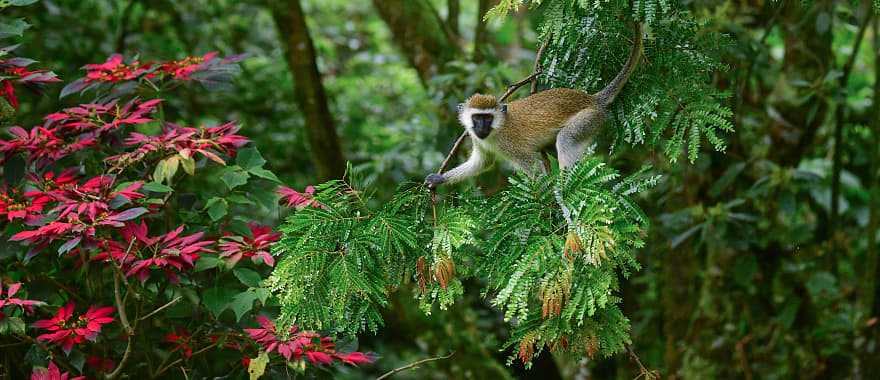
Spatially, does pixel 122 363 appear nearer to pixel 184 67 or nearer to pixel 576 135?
pixel 184 67

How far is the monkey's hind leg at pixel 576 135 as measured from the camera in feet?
10.7

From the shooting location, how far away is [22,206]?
292 centimetres

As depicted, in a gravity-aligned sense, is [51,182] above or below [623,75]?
below

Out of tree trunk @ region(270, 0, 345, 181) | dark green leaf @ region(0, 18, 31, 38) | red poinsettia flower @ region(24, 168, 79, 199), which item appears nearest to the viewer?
red poinsettia flower @ region(24, 168, 79, 199)

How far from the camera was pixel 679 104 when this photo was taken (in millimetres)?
2693

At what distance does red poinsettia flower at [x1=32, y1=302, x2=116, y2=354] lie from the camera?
282cm

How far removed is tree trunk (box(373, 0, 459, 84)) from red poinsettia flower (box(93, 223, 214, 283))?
2863 millimetres

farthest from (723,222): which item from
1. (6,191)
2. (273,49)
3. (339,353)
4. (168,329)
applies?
(273,49)

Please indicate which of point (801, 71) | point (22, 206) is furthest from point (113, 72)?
point (801, 71)

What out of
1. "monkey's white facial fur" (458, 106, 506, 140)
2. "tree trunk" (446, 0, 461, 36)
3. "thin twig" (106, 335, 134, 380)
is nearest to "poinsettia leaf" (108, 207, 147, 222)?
"thin twig" (106, 335, 134, 380)

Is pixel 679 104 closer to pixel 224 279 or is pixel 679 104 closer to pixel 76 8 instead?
pixel 224 279

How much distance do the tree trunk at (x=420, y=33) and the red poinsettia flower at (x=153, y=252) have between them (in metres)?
2.86

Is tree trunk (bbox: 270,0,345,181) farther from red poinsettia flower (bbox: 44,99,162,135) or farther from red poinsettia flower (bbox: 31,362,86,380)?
red poinsettia flower (bbox: 31,362,86,380)

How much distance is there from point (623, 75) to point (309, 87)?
2.74 meters
